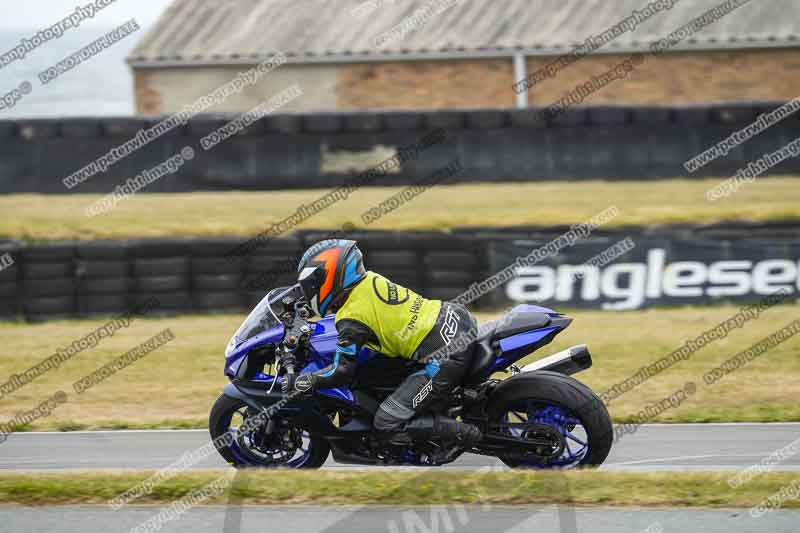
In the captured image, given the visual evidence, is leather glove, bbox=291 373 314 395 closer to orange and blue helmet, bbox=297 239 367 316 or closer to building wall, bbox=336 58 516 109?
orange and blue helmet, bbox=297 239 367 316

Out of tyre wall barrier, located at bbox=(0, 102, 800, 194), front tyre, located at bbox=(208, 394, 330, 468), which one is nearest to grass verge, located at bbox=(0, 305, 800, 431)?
front tyre, located at bbox=(208, 394, 330, 468)

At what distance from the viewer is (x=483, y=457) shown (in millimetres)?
7734

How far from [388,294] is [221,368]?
5111mm

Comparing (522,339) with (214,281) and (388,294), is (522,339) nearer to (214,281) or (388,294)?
(388,294)

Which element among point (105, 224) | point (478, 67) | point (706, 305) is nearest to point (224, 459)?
point (706, 305)

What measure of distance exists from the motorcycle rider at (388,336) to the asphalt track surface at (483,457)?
0.76 m

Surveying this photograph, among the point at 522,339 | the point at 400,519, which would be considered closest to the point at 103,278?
the point at 522,339

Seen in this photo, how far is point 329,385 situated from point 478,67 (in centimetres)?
1895

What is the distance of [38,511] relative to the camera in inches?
229

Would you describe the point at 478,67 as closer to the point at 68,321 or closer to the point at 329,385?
the point at 68,321

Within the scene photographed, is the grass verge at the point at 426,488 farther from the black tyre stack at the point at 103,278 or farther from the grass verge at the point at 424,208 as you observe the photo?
the grass verge at the point at 424,208

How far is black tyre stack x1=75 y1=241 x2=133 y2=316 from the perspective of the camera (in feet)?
43.7

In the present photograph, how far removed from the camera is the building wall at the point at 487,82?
24734mm

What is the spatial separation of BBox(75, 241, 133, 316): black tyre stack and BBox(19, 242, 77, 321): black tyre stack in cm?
10
